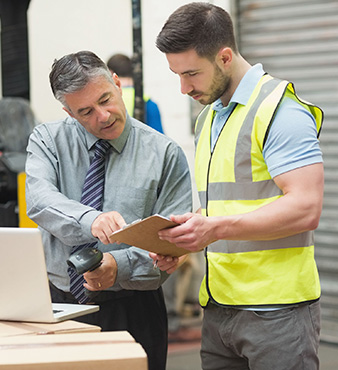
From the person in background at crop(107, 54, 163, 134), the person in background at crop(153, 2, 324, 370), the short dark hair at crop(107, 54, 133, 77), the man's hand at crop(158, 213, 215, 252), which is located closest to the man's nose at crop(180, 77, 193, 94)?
the person in background at crop(153, 2, 324, 370)

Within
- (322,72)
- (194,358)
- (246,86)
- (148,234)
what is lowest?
→ (194,358)

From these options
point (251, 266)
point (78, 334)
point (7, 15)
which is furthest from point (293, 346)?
point (7, 15)

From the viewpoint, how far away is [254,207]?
7.25 feet

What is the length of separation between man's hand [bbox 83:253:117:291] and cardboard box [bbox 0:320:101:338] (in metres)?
0.23

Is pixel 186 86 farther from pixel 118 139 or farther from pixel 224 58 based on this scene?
pixel 118 139

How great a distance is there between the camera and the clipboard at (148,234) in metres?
2.01

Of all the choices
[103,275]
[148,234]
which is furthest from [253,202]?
[103,275]

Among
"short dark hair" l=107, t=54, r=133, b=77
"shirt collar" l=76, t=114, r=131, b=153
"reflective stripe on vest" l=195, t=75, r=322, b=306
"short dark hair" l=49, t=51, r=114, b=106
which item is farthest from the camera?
"short dark hair" l=107, t=54, r=133, b=77

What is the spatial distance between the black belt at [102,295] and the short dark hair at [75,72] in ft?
2.33

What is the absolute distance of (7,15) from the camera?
232 inches

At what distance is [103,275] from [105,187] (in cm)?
34

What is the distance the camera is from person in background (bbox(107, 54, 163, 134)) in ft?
15.4

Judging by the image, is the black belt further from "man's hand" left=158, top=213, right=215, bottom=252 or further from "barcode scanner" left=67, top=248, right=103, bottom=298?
"man's hand" left=158, top=213, right=215, bottom=252

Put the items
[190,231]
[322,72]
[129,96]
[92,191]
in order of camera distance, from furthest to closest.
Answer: [322,72] < [129,96] < [92,191] < [190,231]
